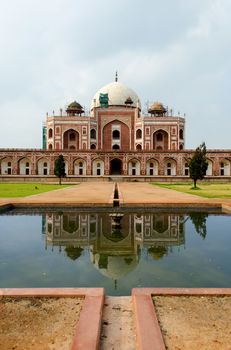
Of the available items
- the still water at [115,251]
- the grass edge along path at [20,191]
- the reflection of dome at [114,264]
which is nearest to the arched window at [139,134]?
the grass edge along path at [20,191]

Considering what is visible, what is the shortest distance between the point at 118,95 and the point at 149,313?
46.1m

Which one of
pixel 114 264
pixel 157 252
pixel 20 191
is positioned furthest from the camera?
pixel 20 191

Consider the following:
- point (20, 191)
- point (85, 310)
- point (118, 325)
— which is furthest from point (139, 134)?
point (118, 325)

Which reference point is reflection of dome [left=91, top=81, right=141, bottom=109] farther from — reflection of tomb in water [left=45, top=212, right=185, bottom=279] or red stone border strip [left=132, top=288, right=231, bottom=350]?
red stone border strip [left=132, top=288, right=231, bottom=350]

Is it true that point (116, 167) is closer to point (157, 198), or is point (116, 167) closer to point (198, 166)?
point (198, 166)

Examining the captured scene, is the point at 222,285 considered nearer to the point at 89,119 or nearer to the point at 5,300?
the point at 5,300

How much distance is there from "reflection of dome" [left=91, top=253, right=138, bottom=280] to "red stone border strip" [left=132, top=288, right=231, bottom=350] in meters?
1.36

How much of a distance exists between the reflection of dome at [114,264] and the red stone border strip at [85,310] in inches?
53.7

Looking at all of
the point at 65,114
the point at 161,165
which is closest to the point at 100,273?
the point at 161,165

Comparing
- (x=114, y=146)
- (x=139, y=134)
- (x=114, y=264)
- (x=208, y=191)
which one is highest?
(x=139, y=134)

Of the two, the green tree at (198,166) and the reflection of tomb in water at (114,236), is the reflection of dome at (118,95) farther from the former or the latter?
the reflection of tomb in water at (114,236)

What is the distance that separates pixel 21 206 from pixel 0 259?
21.0 feet

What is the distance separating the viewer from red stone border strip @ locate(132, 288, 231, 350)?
2713 millimetres

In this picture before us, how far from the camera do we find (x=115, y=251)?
662 cm
